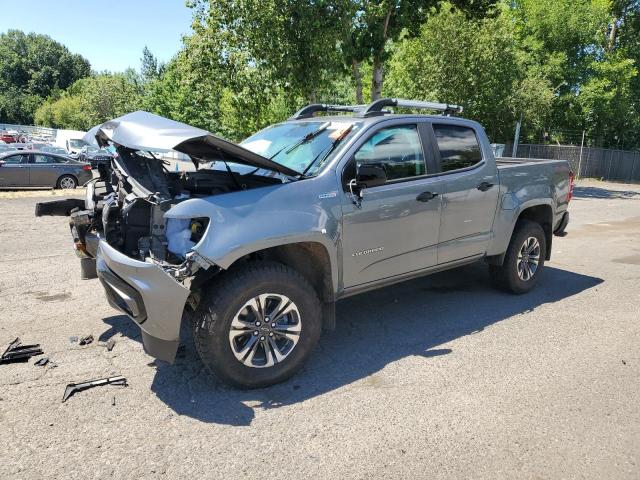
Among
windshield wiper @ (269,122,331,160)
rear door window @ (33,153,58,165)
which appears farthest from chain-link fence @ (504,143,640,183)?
windshield wiper @ (269,122,331,160)

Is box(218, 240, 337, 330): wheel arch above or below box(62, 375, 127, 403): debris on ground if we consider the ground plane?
above

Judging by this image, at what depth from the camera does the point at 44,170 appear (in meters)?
17.0

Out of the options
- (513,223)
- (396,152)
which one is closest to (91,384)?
(396,152)

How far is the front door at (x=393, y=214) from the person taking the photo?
13.4ft

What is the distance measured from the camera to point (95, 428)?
10.4 ft

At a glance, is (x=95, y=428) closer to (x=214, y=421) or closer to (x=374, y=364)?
(x=214, y=421)

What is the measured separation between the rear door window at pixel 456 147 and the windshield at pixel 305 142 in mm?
994

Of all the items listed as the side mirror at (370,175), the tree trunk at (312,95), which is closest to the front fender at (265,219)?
the side mirror at (370,175)

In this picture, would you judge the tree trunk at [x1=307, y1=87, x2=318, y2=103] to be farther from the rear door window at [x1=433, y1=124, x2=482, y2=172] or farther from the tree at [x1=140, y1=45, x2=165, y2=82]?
the tree at [x1=140, y1=45, x2=165, y2=82]

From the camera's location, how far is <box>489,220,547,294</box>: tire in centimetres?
566

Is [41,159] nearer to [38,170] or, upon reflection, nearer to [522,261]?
[38,170]

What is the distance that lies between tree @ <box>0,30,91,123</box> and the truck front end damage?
11471 cm

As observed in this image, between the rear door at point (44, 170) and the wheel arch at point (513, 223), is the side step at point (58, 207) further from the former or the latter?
the rear door at point (44, 170)

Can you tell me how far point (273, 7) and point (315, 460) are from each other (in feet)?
47.8
